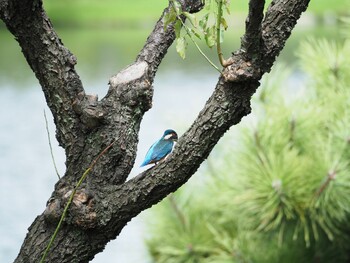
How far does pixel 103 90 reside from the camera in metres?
6.64

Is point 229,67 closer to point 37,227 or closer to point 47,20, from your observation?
point 47,20

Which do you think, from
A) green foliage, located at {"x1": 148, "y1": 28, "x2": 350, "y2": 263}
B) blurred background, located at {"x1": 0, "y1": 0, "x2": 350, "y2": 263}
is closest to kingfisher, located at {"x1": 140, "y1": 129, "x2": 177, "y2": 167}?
green foliage, located at {"x1": 148, "y1": 28, "x2": 350, "y2": 263}

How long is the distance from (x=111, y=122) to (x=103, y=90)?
5.52 m

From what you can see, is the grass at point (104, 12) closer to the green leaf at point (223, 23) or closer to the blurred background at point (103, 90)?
the blurred background at point (103, 90)

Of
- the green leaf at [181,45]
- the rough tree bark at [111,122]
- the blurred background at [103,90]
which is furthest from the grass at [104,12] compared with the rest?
the green leaf at [181,45]

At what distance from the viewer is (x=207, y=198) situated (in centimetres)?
290

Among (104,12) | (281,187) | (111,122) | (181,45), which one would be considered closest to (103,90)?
(281,187)

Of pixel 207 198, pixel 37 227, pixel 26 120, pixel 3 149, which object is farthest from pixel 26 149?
pixel 37 227

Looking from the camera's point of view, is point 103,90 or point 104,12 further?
point 104,12

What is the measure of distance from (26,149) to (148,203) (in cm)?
466

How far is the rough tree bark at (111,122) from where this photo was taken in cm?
103

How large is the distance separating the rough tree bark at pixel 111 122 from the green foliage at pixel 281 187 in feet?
4.35

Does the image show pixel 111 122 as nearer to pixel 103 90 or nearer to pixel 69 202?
pixel 69 202

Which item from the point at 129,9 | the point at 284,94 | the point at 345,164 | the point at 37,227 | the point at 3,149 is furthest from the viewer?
the point at 129,9
